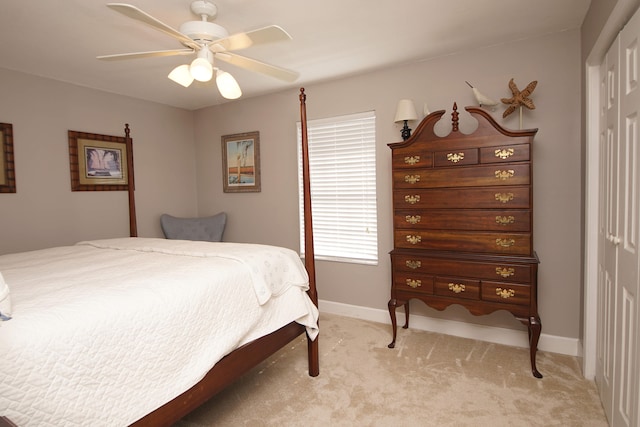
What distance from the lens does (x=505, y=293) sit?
250cm

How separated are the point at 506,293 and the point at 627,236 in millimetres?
990

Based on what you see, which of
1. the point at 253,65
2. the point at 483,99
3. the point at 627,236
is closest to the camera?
the point at 627,236

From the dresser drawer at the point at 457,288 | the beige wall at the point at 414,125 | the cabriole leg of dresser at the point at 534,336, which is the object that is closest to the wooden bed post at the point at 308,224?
the dresser drawer at the point at 457,288

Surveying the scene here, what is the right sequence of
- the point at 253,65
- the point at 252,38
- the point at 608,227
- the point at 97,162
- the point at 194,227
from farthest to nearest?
the point at 194,227
the point at 97,162
the point at 253,65
the point at 608,227
the point at 252,38

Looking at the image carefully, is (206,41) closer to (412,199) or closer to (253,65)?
(253,65)

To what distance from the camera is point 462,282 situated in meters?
2.63

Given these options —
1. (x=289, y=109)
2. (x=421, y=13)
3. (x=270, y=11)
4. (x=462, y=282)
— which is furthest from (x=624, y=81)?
(x=289, y=109)

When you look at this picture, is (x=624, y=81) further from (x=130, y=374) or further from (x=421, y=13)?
(x=130, y=374)

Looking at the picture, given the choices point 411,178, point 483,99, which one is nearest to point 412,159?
point 411,178

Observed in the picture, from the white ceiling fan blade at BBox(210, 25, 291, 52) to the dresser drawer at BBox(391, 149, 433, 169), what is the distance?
4.46ft

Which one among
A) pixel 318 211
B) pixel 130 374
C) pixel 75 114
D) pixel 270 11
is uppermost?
pixel 270 11

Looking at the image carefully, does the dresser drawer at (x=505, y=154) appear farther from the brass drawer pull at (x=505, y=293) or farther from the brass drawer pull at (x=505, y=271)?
the brass drawer pull at (x=505, y=293)

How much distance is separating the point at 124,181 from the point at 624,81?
4.25 metres

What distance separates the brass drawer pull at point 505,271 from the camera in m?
2.46
